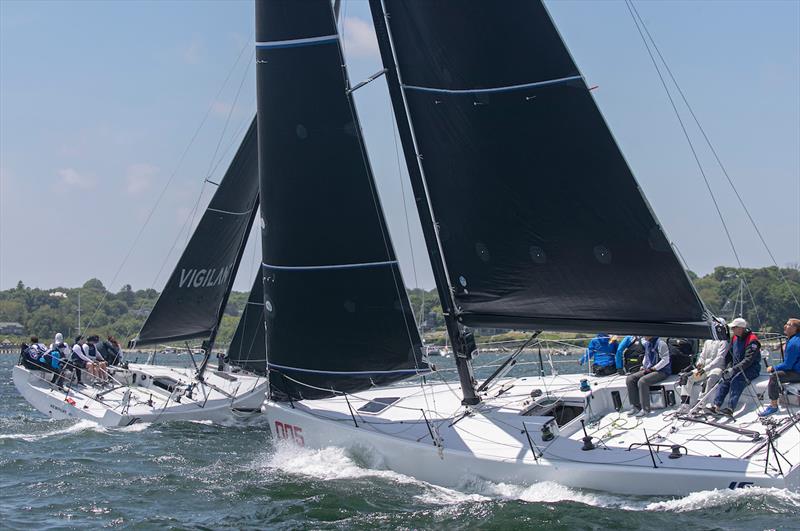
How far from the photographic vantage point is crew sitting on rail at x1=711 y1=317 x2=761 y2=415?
10.4 m

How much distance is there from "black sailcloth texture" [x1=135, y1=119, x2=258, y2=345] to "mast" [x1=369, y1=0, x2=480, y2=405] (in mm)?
8978

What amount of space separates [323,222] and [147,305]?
8632 cm

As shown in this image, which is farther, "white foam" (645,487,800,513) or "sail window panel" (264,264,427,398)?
"sail window panel" (264,264,427,398)

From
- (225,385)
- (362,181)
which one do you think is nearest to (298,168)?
(362,181)

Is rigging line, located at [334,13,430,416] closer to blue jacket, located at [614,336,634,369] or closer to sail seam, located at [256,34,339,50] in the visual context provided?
sail seam, located at [256,34,339,50]

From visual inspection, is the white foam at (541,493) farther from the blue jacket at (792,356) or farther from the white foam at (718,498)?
the blue jacket at (792,356)

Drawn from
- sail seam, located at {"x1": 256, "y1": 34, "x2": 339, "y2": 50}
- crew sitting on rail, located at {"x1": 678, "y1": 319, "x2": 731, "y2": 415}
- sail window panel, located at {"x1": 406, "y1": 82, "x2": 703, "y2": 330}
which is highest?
sail seam, located at {"x1": 256, "y1": 34, "x2": 339, "y2": 50}

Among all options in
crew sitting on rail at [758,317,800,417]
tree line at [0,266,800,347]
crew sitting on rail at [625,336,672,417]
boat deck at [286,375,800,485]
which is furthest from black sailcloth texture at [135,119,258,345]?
tree line at [0,266,800,347]

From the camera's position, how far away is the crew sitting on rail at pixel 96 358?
69.1 ft

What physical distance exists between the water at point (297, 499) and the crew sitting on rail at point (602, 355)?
13.2ft

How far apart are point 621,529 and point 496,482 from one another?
180 centimetres

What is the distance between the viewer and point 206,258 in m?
20.4

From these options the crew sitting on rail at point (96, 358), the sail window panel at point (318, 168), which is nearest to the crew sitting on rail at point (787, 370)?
the sail window panel at point (318, 168)

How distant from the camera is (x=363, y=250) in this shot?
39.6 ft
